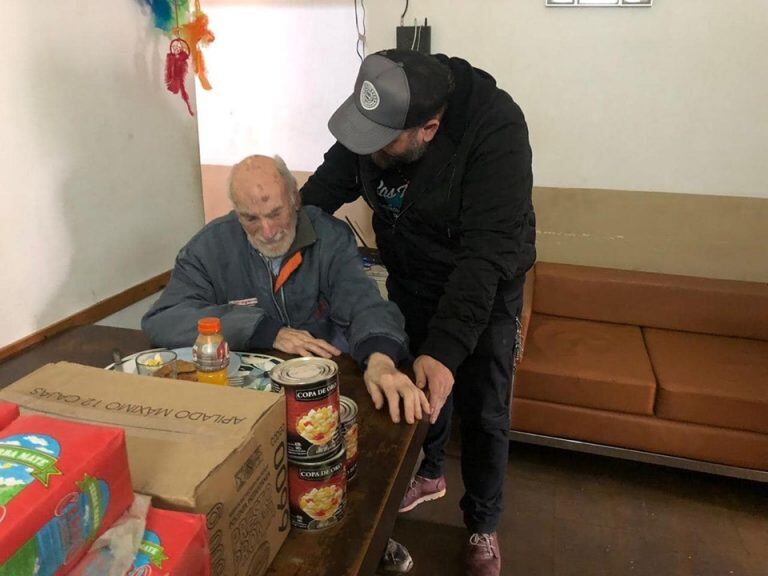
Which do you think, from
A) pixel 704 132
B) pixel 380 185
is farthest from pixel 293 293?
pixel 704 132

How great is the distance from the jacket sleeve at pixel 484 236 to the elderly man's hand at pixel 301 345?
227 mm

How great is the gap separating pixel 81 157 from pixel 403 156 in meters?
0.97

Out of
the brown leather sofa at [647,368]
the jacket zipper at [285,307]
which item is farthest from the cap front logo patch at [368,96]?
the brown leather sofa at [647,368]

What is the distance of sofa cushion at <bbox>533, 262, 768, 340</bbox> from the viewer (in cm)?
254

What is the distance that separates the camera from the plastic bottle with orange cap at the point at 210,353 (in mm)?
992

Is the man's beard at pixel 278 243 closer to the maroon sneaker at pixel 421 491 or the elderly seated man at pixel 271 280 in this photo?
the elderly seated man at pixel 271 280

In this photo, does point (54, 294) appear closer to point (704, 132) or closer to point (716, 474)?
point (716, 474)

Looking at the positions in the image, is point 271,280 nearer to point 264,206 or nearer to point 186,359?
point 264,206

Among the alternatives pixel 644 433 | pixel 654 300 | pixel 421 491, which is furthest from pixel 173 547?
pixel 654 300

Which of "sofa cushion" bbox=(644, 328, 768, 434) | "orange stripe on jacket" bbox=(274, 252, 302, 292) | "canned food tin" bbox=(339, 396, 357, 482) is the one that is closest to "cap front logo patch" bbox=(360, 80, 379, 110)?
"orange stripe on jacket" bbox=(274, 252, 302, 292)

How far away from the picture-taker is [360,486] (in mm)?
930

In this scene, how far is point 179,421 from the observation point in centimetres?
75

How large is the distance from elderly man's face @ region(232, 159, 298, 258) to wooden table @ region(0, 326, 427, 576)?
0.38 meters

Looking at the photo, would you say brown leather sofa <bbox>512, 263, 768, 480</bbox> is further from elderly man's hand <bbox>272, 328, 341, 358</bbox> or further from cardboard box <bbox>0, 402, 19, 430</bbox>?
cardboard box <bbox>0, 402, 19, 430</bbox>
